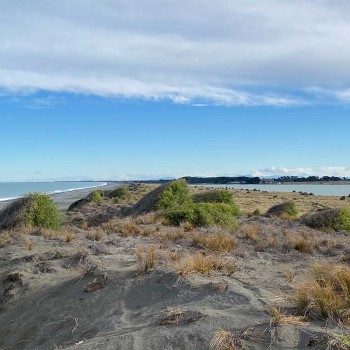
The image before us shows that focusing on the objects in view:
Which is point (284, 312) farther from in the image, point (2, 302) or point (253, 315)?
point (2, 302)

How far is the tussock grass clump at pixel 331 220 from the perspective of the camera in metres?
21.7

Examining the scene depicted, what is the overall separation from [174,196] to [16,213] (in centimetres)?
1005

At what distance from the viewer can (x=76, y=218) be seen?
1110 inches

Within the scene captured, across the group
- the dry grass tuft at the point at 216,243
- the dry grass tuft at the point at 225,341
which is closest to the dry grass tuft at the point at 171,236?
the dry grass tuft at the point at 216,243

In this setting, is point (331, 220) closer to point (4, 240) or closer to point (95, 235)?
point (95, 235)

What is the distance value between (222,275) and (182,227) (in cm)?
928

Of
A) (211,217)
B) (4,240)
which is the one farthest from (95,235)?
(211,217)

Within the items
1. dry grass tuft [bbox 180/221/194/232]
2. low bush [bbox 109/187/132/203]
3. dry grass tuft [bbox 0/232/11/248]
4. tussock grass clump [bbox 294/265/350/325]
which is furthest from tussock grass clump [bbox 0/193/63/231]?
low bush [bbox 109/187/132/203]

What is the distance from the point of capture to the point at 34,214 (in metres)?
20.9

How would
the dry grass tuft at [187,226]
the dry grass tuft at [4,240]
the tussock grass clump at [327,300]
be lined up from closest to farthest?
the tussock grass clump at [327,300] → the dry grass tuft at [4,240] → the dry grass tuft at [187,226]

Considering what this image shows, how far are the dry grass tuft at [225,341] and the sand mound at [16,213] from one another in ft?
52.6

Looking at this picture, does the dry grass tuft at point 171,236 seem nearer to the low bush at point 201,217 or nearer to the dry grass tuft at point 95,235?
the dry grass tuft at point 95,235

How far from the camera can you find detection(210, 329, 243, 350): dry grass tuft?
5.72 metres

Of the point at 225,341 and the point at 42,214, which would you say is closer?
the point at 225,341
